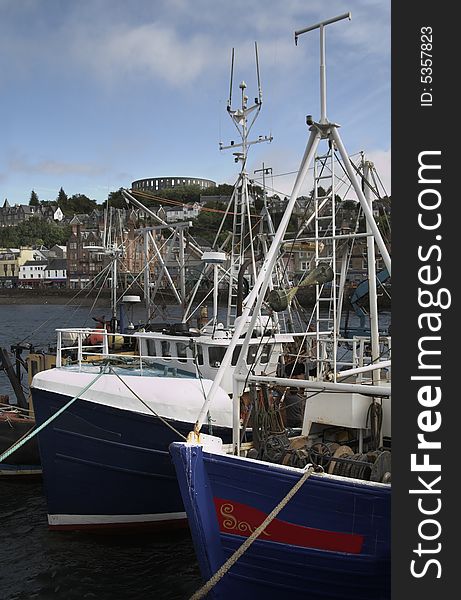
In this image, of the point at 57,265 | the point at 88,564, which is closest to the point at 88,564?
the point at 88,564

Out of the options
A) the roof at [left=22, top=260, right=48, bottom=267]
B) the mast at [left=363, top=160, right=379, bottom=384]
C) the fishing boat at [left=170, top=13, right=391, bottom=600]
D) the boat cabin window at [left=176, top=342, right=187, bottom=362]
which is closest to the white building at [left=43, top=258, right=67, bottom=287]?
the roof at [left=22, top=260, right=48, bottom=267]

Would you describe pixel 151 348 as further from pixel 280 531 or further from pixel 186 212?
pixel 186 212

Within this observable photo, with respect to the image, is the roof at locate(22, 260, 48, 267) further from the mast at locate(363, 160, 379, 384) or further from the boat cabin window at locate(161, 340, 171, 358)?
the mast at locate(363, 160, 379, 384)

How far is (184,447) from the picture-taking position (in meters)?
7.68

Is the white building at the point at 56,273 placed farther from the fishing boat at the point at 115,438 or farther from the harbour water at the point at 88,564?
the fishing boat at the point at 115,438

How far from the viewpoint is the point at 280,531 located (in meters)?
7.43

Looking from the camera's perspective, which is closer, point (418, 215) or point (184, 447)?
point (418, 215)

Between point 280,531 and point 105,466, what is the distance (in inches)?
199

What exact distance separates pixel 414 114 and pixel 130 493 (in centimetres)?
893

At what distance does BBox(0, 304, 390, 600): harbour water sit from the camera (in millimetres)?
10117

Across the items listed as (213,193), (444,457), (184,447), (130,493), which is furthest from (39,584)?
(213,193)

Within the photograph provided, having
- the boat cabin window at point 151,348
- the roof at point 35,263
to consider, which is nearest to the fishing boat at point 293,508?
the boat cabin window at point 151,348

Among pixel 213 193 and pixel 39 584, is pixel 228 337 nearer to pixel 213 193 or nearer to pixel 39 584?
pixel 39 584

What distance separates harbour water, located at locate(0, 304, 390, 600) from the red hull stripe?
318 cm
